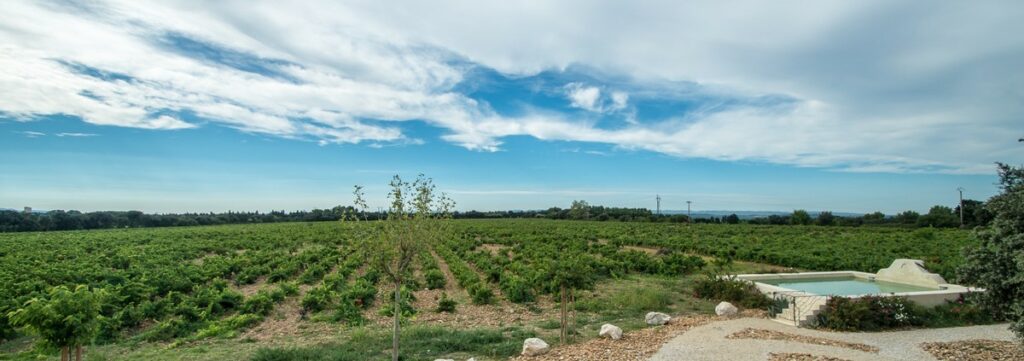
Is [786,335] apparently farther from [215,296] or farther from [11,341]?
[11,341]

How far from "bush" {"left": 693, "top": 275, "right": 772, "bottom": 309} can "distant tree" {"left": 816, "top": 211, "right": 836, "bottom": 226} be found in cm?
7268

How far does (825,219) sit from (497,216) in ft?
252

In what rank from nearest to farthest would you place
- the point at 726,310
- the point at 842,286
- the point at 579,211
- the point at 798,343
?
the point at 798,343
the point at 726,310
the point at 842,286
the point at 579,211

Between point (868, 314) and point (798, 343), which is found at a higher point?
point (868, 314)

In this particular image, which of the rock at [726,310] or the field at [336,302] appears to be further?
the rock at [726,310]

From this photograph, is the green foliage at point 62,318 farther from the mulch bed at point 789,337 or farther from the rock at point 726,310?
the rock at point 726,310

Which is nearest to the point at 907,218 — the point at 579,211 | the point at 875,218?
the point at 875,218

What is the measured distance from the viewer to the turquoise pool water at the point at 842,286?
64.3 ft

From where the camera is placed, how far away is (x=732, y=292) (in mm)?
18203

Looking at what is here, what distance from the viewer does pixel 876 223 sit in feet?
253

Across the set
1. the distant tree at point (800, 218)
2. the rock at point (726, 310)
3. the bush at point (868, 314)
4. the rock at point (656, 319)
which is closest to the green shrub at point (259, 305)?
the rock at point (656, 319)

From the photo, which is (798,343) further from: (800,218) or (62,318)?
(800,218)

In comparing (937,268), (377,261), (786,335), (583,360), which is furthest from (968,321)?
(377,261)

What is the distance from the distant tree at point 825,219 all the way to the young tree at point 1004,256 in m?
80.5
